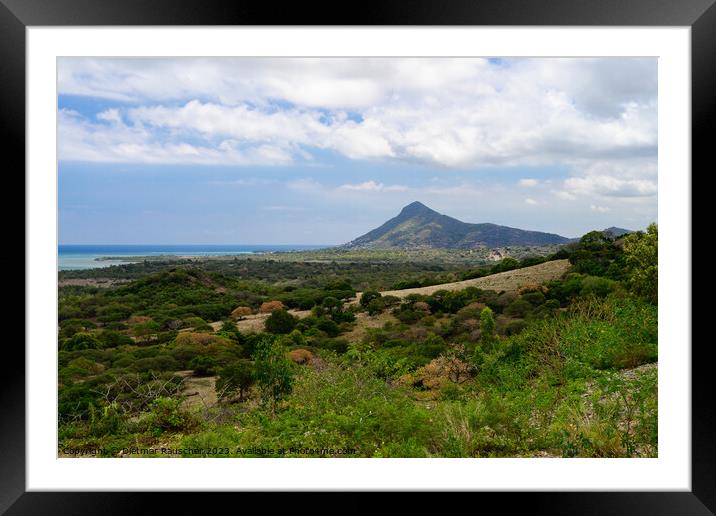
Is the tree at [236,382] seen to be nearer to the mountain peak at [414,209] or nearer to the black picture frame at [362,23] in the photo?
the black picture frame at [362,23]

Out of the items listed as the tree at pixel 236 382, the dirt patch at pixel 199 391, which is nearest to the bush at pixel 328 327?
the tree at pixel 236 382

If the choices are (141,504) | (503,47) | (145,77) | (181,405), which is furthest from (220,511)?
(145,77)

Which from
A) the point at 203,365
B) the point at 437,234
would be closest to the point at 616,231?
the point at 437,234

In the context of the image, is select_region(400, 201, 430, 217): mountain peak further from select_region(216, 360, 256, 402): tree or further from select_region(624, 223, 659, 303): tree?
select_region(216, 360, 256, 402): tree

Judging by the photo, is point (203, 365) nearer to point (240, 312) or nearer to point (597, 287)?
point (240, 312)

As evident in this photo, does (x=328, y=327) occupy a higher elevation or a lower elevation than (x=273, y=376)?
higher

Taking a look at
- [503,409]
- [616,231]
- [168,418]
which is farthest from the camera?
[616,231]
